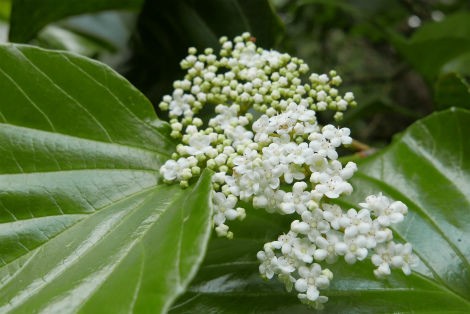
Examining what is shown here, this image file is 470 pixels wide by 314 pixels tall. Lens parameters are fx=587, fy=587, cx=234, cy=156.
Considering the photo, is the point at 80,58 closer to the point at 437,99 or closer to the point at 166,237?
the point at 166,237

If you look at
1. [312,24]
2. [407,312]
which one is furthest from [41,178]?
[312,24]

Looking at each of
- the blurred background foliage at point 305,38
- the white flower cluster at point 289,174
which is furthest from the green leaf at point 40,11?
the white flower cluster at point 289,174

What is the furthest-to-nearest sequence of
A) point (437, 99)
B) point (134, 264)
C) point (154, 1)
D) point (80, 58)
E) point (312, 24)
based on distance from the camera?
point (312, 24)
point (154, 1)
point (437, 99)
point (80, 58)
point (134, 264)

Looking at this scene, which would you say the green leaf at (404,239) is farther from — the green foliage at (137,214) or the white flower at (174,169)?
the white flower at (174,169)

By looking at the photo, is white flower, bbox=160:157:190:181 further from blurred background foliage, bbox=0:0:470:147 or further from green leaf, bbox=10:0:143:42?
green leaf, bbox=10:0:143:42

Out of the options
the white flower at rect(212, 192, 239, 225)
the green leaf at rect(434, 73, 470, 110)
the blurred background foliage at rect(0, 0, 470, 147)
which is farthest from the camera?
the blurred background foliage at rect(0, 0, 470, 147)

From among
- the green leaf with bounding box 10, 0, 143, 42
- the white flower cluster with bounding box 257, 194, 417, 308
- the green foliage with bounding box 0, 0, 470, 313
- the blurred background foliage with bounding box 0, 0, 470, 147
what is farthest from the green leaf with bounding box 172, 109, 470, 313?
the green leaf with bounding box 10, 0, 143, 42

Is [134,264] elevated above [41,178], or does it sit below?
below
